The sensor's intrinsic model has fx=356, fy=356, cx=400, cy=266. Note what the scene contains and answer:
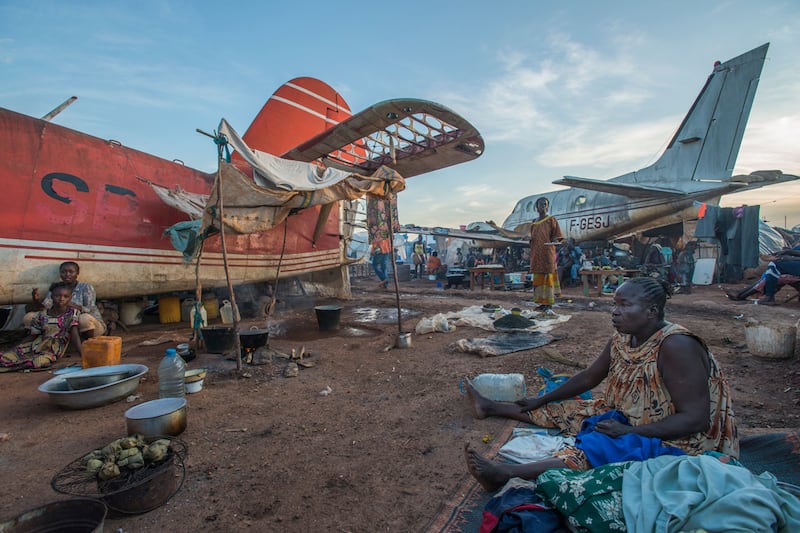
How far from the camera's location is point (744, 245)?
12.2 meters

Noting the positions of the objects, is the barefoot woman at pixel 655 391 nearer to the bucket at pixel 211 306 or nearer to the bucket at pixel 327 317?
the bucket at pixel 327 317

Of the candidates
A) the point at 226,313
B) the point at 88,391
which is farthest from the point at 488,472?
the point at 226,313

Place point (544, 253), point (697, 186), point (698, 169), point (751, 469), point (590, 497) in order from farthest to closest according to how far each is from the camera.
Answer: point (698, 169) < point (697, 186) < point (544, 253) < point (751, 469) < point (590, 497)

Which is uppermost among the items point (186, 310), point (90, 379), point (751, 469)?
point (186, 310)

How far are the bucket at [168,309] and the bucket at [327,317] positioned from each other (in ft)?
12.2

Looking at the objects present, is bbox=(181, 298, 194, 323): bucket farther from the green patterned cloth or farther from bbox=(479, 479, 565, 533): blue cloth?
the green patterned cloth

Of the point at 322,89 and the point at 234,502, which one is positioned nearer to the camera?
the point at 234,502

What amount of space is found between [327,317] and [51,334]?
13.5 feet

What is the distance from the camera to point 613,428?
6.08ft

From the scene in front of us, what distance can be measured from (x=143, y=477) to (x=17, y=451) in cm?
175

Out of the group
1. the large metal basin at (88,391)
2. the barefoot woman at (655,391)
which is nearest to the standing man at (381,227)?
the large metal basin at (88,391)

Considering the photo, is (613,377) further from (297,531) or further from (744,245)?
(744,245)

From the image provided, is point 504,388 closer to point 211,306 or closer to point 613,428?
point 613,428

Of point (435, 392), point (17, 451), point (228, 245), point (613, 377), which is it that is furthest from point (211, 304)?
point (613, 377)
